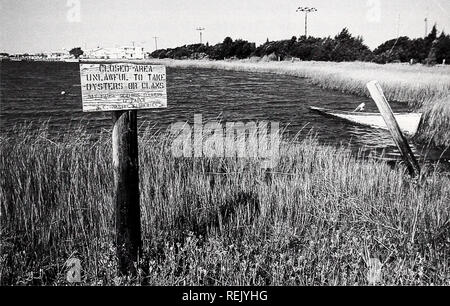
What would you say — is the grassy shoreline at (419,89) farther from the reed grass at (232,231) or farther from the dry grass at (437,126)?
the reed grass at (232,231)

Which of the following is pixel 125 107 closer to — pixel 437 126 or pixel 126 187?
pixel 126 187

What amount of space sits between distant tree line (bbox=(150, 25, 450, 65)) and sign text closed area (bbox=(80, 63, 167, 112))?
24.8m

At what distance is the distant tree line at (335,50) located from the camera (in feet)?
122


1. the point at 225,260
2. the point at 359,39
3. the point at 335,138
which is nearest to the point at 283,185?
the point at 225,260

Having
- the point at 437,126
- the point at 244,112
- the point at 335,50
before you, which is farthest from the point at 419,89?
the point at 335,50

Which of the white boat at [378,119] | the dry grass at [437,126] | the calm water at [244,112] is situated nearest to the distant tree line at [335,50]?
the calm water at [244,112]

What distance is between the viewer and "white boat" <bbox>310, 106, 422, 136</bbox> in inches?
454

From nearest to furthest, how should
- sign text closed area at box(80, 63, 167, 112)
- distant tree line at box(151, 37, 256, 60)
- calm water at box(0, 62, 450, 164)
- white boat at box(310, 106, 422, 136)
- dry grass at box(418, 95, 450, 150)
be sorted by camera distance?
sign text closed area at box(80, 63, 167, 112) → dry grass at box(418, 95, 450, 150) → white boat at box(310, 106, 422, 136) → calm water at box(0, 62, 450, 164) → distant tree line at box(151, 37, 256, 60)

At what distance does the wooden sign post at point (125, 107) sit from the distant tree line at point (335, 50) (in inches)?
978

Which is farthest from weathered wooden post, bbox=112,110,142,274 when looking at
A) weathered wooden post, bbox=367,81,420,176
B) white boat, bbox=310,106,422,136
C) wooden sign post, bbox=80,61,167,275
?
white boat, bbox=310,106,422,136

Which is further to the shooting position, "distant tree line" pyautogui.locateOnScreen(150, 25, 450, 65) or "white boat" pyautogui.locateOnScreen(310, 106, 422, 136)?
"distant tree line" pyautogui.locateOnScreen(150, 25, 450, 65)

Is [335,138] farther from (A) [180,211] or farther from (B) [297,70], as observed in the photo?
(B) [297,70]

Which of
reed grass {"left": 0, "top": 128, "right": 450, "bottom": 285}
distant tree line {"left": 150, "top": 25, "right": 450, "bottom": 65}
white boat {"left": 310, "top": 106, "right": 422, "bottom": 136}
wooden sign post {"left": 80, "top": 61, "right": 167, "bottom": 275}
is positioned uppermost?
distant tree line {"left": 150, "top": 25, "right": 450, "bottom": 65}

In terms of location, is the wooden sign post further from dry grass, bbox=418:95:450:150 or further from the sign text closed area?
dry grass, bbox=418:95:450:150
